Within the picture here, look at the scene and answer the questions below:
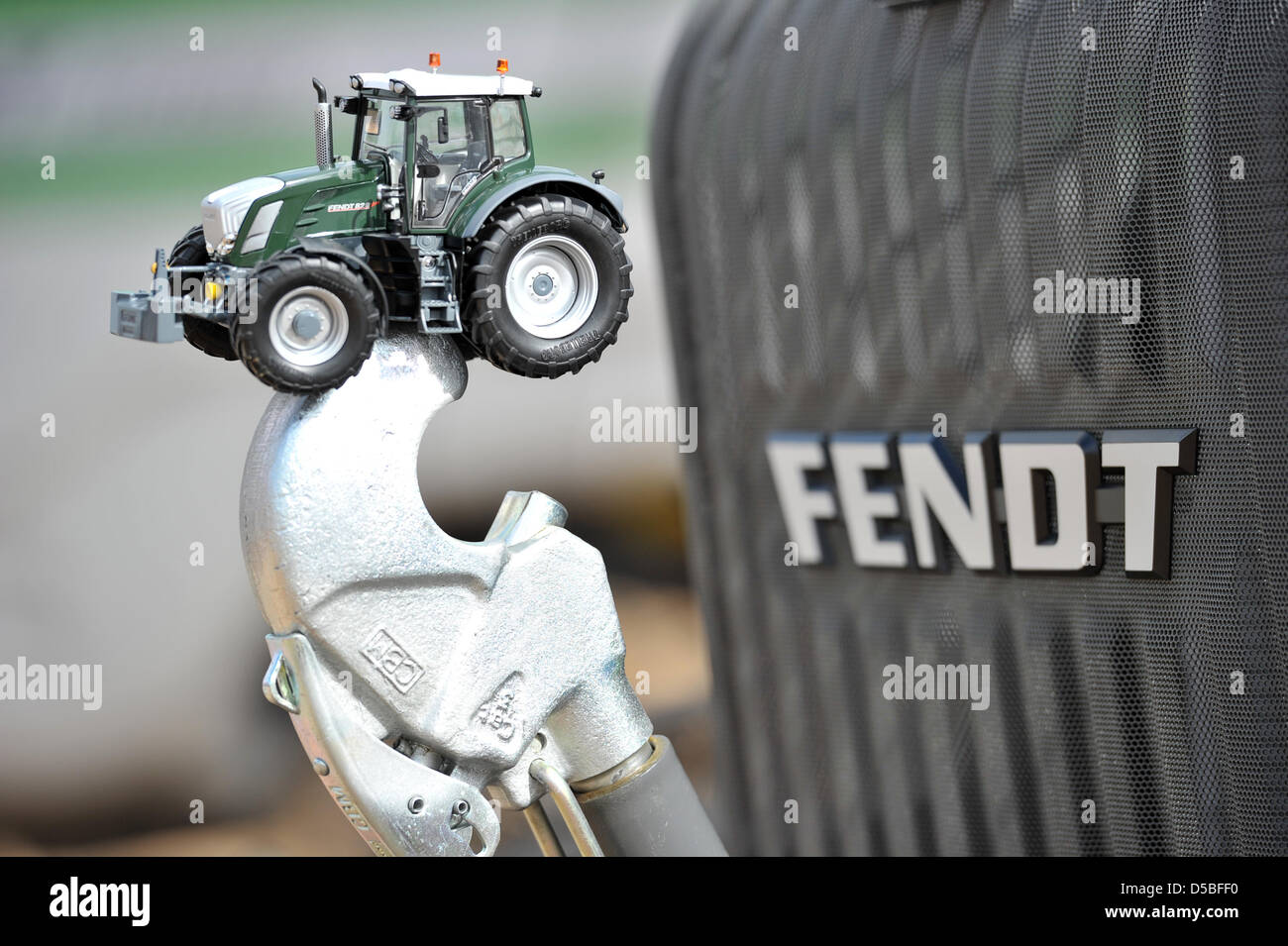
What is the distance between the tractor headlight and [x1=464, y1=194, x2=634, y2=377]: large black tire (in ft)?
0.94

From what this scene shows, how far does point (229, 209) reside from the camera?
5.43ft

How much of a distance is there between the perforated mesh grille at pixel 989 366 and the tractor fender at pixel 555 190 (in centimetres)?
196

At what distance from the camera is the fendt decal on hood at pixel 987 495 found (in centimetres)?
324

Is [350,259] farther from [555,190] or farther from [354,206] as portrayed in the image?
[555,190]

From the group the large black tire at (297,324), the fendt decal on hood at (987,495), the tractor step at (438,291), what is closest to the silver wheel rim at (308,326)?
the large black tire at (297,324)

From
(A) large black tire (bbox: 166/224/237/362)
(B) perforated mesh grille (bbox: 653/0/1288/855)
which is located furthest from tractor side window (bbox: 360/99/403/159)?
(B) perforated mesh grille (bbox: 653/0/1288/855)

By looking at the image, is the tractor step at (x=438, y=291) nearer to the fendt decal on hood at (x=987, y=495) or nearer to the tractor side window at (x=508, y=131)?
the tractor side window at (x=508, y=131)

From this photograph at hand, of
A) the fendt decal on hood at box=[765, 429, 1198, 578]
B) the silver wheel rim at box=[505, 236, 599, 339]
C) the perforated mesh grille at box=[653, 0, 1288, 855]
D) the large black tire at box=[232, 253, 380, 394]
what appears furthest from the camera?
the fendt decal on hood at box=[765, 429, 1198, 578]

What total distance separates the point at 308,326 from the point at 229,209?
0.75ft

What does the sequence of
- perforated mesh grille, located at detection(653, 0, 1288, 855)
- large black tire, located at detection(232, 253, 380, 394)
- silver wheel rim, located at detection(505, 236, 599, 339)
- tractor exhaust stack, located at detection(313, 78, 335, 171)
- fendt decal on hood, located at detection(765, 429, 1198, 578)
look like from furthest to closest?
fendt decal on hood, located at detection(765, 429, 1198, 578)
perforated mesh grille, located at detection(653, 0, 1288, 855)
tractor exhaust stack, located at detection(313, 78, 335, 171)
silver wheel rim, located at detection(505, 236, 599, 339)
large black tire, located at detection(232, 253, 380, 394)

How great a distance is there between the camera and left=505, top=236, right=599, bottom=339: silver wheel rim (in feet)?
5.27

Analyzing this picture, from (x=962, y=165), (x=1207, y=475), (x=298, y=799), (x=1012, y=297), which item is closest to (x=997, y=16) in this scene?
(x=962, y=165)

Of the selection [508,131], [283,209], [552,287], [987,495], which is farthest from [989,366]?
[283,209]

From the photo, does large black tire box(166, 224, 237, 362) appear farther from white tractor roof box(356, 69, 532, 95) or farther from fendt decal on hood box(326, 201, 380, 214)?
white tractor roof box(356, 69, 532, 95)
